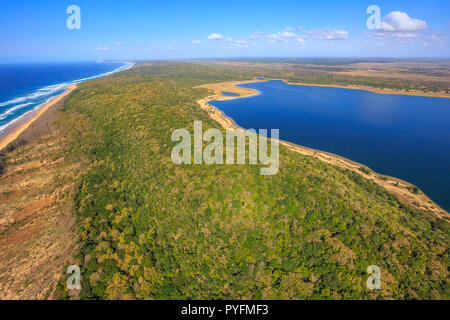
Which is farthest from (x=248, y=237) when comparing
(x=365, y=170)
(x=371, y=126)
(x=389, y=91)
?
(x=389, y=91)

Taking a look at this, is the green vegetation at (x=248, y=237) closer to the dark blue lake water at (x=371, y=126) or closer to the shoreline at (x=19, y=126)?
the dark blue lake water at (x=371, y=126)

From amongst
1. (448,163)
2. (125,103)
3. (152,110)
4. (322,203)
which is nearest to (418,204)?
(322,203)

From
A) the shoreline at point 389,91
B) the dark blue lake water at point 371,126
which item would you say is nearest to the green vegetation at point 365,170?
the dark blue lake water at point 371,126

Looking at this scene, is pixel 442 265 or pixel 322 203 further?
pixel 322 203

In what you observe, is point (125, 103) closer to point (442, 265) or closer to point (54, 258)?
point (54, 258)

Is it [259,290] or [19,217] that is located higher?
[19,217]

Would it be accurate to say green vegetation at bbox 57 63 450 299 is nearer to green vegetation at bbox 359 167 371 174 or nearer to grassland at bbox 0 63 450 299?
grassland at bbox 0 63 450 299
